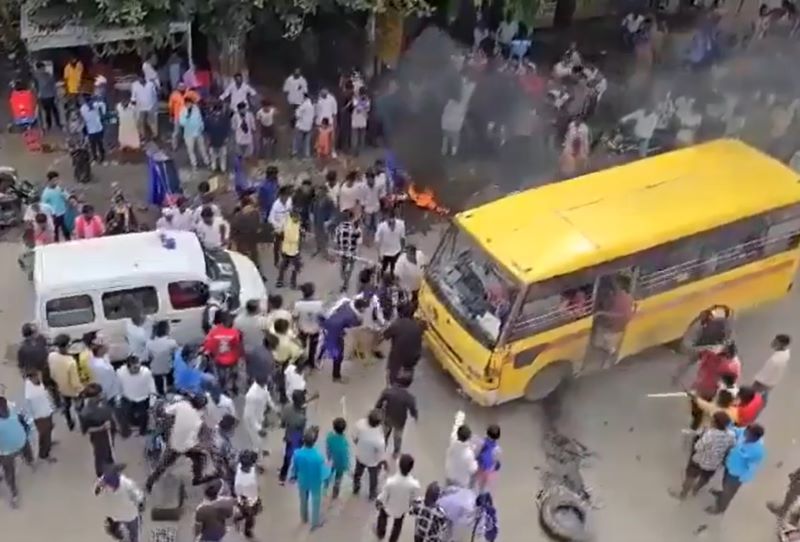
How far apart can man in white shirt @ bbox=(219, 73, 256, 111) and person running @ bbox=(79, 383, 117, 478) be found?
641cm

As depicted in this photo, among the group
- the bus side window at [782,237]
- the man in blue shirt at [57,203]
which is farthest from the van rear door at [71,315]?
the bus side window at [782,237]

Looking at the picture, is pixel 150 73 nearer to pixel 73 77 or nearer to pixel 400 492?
pixel 73 77

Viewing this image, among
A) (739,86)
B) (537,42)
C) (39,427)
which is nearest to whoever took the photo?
(39,427)

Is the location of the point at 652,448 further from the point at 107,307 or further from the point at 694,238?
the point at 107,307

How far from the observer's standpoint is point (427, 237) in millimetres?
16266

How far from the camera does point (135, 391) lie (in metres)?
11.7

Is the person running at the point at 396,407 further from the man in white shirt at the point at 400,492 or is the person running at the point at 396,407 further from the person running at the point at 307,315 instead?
the person running at the point at 307,315

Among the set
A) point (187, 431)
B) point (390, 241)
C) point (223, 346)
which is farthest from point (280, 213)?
point (187, 431)

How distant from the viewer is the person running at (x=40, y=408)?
11.3 meters

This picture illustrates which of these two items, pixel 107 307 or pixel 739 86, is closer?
pixel 107 307

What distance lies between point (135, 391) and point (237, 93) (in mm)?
6456

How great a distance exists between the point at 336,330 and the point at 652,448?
4.03m

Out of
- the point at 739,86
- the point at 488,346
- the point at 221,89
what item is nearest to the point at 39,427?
the point at 488,346

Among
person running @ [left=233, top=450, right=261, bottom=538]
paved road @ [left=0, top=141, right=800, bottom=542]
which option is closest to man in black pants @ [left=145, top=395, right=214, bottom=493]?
person running @ [left=233, top=450, right=261, bottom=538]
